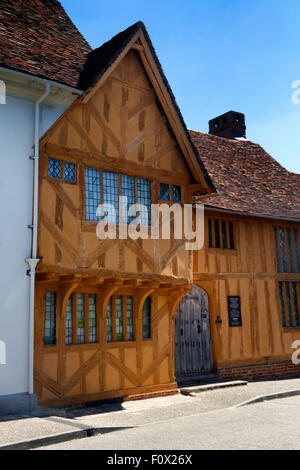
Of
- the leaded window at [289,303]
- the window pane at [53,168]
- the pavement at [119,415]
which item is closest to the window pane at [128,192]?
the window pane at [53,168]

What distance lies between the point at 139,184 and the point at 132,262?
202 centimetres

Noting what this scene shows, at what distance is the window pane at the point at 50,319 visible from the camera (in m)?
10.3

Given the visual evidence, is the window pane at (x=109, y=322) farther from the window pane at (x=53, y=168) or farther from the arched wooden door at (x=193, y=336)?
the window pane at (x=53, y=168)

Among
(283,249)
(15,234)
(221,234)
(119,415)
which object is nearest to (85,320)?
(119,415)

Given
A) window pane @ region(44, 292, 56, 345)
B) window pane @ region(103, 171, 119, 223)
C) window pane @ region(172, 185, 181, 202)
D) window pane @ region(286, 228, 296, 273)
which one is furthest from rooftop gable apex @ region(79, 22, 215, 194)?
window pane @ region(286, 228, 296, 273)

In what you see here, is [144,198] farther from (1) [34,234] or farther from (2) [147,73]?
(1) [34,234]

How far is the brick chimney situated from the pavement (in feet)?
37.6

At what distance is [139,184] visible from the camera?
1202 centimetres

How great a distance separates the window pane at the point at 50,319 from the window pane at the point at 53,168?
254cm

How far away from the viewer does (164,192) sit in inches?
496

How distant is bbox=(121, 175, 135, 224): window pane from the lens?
37.7ft

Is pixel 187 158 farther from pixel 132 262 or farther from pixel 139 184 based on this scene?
pixel 132 262

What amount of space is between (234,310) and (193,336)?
168cm

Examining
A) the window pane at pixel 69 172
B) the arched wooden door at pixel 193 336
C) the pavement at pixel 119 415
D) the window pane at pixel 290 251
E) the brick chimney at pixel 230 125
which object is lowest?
the pavement at pixel 119 415
